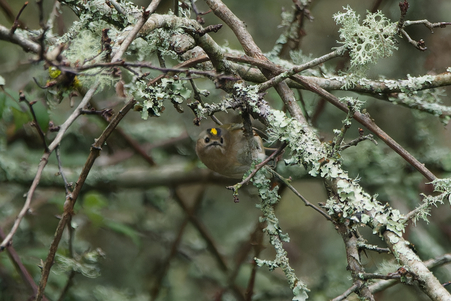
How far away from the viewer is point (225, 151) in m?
2.86

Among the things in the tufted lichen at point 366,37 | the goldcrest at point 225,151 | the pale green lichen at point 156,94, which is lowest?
the pale green lichen at point 156,94

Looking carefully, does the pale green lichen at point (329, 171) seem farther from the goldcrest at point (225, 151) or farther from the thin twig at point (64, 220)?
the goldcrest at point (225, 151)

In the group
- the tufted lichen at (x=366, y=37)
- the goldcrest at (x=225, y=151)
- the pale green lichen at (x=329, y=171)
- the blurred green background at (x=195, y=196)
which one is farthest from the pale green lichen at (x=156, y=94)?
the blurred green background at (x=195, y=196)

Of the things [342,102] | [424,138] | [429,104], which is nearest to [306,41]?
[424,138]

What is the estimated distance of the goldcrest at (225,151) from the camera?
9.12ft

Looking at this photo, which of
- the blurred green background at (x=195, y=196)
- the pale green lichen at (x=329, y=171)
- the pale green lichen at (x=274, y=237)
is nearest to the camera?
the pale green lichen at (x=329, y=171)

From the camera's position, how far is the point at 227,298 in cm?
331

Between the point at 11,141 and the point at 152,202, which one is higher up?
the point at 11,141

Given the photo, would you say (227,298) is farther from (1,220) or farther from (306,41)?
(306,41)

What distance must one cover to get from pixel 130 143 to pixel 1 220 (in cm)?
143

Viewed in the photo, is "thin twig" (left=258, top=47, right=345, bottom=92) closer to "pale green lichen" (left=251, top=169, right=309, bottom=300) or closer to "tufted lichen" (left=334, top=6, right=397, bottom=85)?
"tufted lichen" (left=334, top=6, right=397, bottom=85)

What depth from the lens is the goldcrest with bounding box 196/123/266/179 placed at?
2.78 meters

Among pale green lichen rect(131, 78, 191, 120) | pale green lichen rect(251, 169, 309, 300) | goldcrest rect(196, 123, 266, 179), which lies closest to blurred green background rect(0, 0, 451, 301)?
goldcrest rect(196, 123, 266, 179)

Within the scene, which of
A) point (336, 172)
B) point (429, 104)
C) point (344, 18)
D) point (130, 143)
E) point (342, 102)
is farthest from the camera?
point (130, 143)
